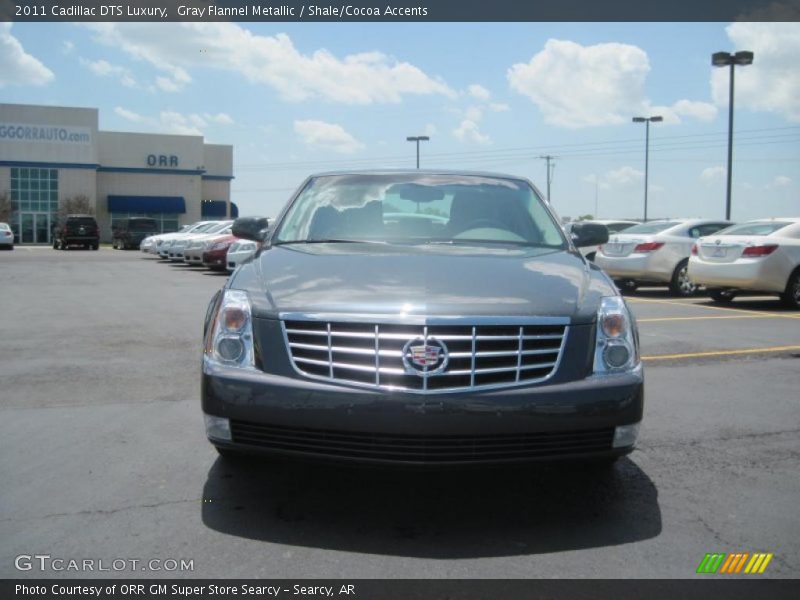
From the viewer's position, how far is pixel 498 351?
351 cm

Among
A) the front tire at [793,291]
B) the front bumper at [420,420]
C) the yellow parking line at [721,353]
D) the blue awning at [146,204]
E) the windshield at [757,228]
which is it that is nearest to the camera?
the front bumper at [420,420]

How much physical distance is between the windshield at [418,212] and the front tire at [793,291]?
867cm

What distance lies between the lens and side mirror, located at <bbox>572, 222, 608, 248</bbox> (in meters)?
5.54

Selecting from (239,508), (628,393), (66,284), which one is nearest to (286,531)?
(239,508)

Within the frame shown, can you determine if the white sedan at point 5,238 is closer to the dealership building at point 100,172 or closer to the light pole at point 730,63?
the dealership building at point 100,172

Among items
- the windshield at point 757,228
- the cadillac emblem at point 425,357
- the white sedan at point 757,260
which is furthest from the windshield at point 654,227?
the cadillac emblem at point 425,357

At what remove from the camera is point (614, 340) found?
3709 millimetres

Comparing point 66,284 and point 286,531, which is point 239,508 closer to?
point 286,531

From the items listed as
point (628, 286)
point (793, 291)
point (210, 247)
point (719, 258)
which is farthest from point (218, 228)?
point (793, 291)

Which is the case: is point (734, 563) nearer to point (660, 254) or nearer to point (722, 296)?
point (722, 296)

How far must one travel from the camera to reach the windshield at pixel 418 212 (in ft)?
16.4

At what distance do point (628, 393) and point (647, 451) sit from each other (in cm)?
137

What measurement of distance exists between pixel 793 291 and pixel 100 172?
5897 cm

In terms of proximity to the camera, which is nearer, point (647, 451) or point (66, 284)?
point (647, 451)
